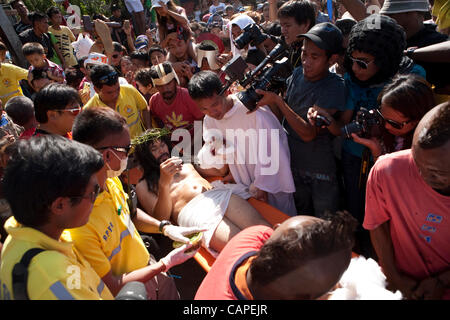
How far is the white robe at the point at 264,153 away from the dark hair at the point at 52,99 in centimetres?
123

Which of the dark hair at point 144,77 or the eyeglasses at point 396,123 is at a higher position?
the eyeglasses at point 396,123

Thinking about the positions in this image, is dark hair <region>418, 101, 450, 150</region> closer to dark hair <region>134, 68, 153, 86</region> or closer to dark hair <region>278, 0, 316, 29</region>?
dark hair <region>278, 0, 316, 29</region>

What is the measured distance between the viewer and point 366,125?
2.02m

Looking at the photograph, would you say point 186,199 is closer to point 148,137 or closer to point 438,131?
point 148,137

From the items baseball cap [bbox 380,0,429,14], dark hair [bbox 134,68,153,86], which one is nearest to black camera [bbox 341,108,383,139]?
baseball cap [bbox 380,0,429,14]

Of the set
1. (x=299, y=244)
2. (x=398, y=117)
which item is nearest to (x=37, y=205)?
(x=299, y=244)

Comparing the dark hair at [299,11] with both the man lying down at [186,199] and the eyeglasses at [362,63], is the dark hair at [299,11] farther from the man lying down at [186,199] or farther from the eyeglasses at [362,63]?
the man lying down at [186,199]

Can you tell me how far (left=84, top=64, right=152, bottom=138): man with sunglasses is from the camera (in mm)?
3412

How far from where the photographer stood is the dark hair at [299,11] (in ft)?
9.45

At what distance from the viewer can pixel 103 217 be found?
5.52ft

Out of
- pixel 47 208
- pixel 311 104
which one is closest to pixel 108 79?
pixel 311 104

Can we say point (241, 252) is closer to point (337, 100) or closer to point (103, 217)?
point (103, 217)

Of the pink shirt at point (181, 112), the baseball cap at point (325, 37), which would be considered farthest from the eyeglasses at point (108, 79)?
the baseball cap at point (325, 37)
